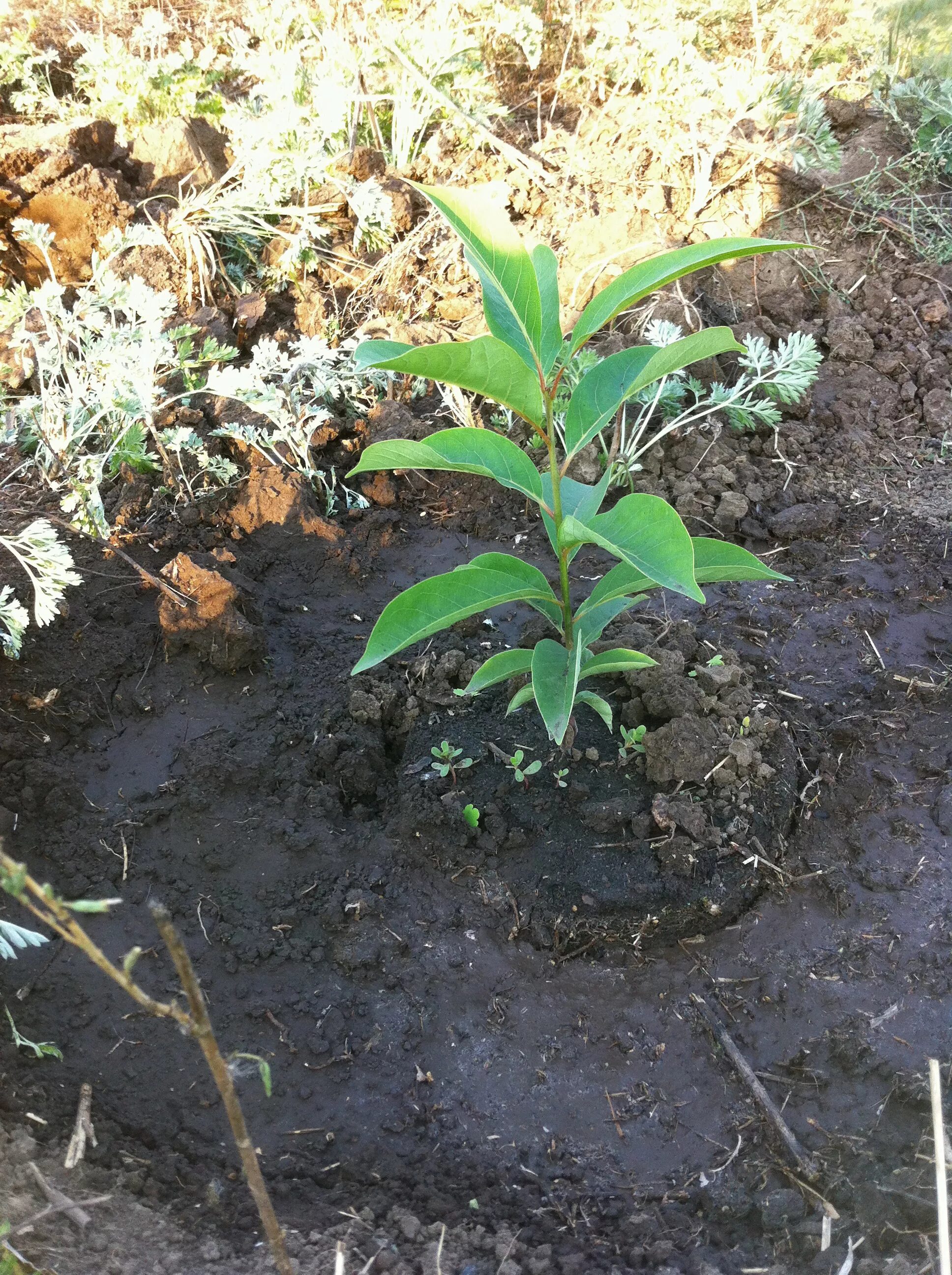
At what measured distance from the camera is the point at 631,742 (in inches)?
94.1

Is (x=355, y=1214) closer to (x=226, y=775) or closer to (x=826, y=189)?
(x=226, y=775)

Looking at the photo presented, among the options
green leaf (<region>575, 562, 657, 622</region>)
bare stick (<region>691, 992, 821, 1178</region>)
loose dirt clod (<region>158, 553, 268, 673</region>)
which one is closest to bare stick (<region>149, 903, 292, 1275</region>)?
bare stick (<region>691, 992, 821, 1178</region>)

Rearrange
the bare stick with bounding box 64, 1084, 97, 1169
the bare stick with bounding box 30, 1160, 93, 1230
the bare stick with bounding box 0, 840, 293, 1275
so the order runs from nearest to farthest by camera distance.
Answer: the bare stick with bounding box 0, 840, 293, 1275
the bare stick with bounding box 30, 1160, 93, 1230
the bare stick with bounding box 64, 1084, 97, 1169

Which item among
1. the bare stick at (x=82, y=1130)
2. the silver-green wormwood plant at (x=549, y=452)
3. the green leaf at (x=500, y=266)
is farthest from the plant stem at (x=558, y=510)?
the bare stick at (x=82, y=1130)

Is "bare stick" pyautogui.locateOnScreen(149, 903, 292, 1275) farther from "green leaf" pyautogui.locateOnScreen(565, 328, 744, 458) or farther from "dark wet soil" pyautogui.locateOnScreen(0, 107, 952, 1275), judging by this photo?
"green leaf" pyautogui.locateOnScreen(565, 328, 744, 458)

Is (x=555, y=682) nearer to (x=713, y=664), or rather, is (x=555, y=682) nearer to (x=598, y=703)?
(x=598, y=703)

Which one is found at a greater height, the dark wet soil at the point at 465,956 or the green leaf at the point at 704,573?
the green leaf at the point at 704,573

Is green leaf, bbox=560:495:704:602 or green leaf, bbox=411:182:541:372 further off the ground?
green leaf, bbox=411:182:541:372

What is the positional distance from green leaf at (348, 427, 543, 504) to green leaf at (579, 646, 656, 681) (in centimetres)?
46

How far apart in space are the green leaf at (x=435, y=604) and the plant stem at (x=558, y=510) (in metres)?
0.12

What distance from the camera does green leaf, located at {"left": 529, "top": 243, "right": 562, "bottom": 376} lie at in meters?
1.98

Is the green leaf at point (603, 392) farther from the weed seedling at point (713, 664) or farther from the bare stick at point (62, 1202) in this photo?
the bare stick at point (62, 1202)

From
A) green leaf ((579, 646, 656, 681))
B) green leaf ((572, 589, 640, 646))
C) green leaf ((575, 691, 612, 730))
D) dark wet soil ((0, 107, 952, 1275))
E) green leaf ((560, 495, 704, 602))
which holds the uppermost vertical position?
green leaf ((560, 495, 704, 602))

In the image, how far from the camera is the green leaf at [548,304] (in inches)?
78.1
